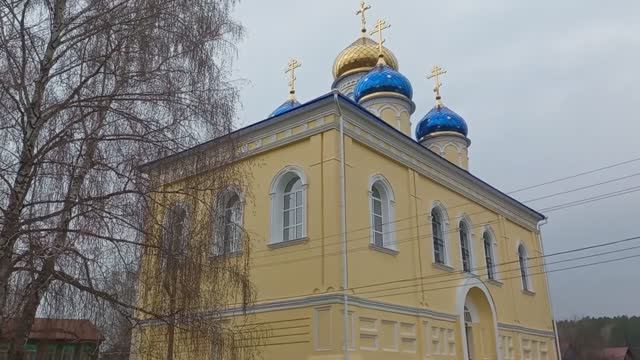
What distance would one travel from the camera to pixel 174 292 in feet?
20.6

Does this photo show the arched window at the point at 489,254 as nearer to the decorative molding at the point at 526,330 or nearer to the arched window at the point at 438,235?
the decorative molding at the point at 526,330

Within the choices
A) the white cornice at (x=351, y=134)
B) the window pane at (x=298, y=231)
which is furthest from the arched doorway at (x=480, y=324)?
the window pane at (x=298, y=231)

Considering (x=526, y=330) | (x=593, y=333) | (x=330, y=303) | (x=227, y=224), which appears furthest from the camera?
(x=593, y=333)

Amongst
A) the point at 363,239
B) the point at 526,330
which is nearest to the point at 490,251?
the point at 526,330

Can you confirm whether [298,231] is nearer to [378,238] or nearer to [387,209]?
[378,238]

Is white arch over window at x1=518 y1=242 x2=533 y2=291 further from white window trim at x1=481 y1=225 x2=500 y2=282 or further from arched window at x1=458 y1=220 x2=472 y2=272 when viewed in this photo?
arched window at x1=458 y1=220 x2=472 y2=272

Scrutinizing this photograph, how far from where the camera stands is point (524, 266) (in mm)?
19828

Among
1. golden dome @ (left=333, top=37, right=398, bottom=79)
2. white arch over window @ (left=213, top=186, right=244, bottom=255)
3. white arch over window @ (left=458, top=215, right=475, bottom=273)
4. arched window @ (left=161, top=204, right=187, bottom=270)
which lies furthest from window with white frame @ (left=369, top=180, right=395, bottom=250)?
golden dome @ (left=333, top=37, right=398, bottom=79)

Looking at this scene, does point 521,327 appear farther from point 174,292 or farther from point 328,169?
point 174,292

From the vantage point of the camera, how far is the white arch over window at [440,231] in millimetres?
14837

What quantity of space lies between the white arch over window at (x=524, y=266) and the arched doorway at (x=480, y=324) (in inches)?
143

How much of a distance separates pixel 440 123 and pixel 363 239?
1013 centimetres

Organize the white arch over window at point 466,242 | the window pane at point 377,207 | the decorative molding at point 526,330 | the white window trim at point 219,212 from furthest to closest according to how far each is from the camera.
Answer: the decorative molding at point 526,330 → the white arch over window at point 466,242 → the window pane at point 377,207 → the white window trim at point 219,212

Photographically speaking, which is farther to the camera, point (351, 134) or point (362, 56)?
point (362, 56)
